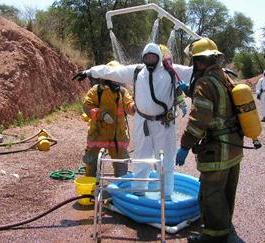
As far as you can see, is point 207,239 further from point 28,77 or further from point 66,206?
point 28,77

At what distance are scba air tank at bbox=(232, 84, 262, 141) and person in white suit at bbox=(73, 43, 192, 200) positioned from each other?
112 cm

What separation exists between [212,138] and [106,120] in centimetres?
204

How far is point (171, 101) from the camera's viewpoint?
19.1ft

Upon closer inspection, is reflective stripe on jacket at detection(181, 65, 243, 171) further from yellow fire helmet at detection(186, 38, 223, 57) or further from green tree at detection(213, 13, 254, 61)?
green tree at detection(213, 13, 254, 61)

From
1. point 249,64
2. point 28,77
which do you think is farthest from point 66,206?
point 249,64

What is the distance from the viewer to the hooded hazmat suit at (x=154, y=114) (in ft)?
18.8

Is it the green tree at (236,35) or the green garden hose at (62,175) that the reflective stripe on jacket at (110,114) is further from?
the green tree at (236,35)

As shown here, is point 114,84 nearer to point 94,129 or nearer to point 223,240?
point 94,129

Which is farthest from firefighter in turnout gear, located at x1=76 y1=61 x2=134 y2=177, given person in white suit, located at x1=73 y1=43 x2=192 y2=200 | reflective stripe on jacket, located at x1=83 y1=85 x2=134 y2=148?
person in white suit, located at x1=73 y1=43 x2=192 y2=200

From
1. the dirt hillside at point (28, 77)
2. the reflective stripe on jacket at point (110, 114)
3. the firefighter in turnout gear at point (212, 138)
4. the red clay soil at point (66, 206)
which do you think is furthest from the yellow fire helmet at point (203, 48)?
the dirt hillside at point (28, 77)

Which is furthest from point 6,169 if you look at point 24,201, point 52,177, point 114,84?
point 114,84

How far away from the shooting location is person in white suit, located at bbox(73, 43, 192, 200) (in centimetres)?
573

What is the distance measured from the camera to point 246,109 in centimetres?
477

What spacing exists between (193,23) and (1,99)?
4774 centimetres
